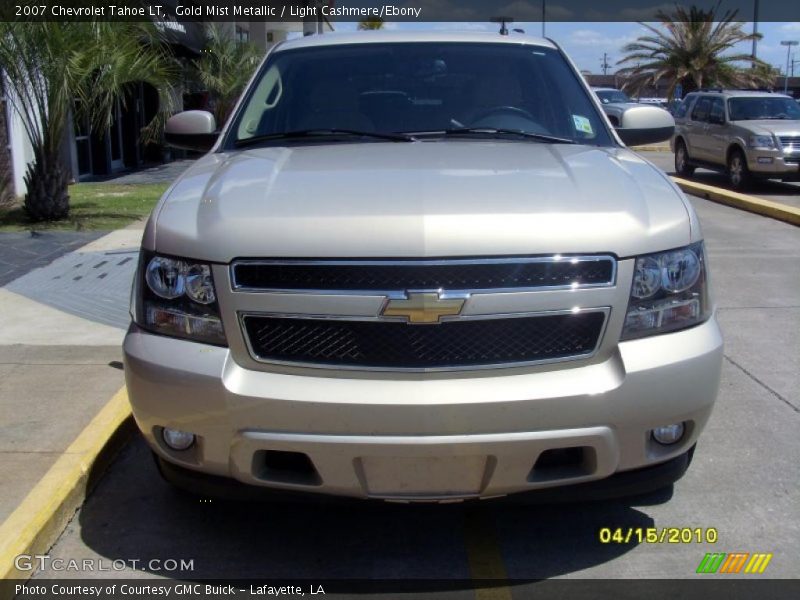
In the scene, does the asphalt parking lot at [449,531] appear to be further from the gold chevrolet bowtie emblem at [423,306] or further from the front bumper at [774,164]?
the front bumper at [774,164]

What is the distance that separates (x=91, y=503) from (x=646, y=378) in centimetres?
244

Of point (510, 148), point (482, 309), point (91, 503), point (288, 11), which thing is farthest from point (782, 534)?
point (288, 11)

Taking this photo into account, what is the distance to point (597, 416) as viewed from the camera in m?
3.01

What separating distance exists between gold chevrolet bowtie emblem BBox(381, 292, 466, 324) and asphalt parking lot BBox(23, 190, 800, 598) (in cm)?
79

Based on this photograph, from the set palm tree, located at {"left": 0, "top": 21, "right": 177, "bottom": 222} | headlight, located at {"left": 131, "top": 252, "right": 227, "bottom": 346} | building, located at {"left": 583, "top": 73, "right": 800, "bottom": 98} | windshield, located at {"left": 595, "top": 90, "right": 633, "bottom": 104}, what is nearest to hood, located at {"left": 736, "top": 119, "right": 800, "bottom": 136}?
palm tree, located at {"left": 0, "top": 21, "right": 177, "bottom": 222}

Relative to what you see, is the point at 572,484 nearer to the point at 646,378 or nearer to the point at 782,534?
the point at 646,378

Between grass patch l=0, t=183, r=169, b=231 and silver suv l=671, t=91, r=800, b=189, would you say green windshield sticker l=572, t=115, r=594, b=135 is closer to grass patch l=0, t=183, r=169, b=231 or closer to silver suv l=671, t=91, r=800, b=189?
grass patch l=0, t=183, r=169, b=231

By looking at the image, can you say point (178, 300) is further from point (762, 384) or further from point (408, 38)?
point (762, 384)

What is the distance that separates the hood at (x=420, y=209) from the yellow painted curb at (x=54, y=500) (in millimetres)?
1210

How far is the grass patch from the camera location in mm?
11094

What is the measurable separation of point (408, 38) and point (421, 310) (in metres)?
2.54

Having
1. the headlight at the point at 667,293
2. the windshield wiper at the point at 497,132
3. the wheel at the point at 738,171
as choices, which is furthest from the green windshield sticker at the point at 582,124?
the wheel at the point at 738,171

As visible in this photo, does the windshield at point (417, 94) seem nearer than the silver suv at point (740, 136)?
Yes

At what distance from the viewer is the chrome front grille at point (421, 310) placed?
2977 mm
